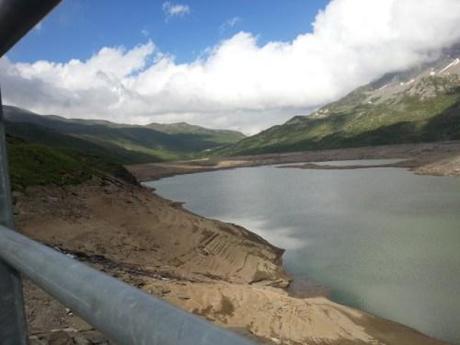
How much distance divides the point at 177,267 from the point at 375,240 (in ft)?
50.4

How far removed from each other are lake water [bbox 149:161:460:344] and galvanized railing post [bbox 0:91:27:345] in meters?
20.0

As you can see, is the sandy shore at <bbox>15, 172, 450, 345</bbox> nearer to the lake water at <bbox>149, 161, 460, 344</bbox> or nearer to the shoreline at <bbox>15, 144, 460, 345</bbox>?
the shoreline at <bbox>15, 144, 460, 345</bbox>

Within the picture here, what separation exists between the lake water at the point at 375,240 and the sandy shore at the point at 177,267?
1.93 meters

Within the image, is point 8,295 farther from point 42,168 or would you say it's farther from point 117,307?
point 42,168

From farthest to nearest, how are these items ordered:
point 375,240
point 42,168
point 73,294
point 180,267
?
point 375,240 < point 42,168 < point 180,267 < point 73,294

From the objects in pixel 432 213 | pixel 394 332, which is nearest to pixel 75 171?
pixel 394 332

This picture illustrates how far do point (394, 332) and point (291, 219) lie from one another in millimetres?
28967

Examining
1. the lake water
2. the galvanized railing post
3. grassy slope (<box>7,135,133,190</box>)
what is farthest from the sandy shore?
the galvanized railing post

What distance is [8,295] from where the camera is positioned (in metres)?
2.22

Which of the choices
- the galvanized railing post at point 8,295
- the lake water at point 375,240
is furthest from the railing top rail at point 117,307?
the lake water at point 375,240

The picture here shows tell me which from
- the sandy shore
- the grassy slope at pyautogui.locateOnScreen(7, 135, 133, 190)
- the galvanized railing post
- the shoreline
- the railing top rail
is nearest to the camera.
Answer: the railing top rail

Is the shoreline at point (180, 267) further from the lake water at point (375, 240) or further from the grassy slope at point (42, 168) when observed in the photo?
the lake water at point (375, 240)

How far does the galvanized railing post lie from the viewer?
2.21 meters

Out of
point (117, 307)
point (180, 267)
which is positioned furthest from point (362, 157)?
point (117, 307)
